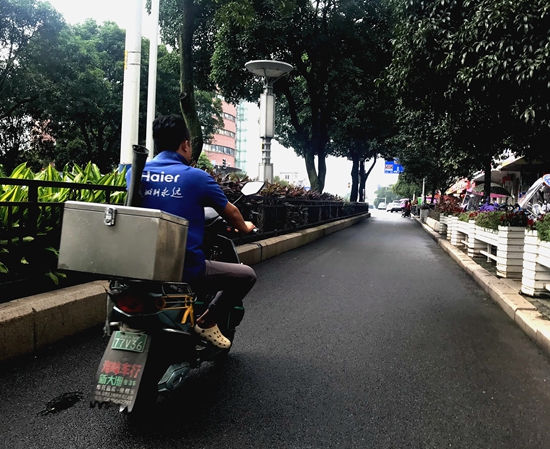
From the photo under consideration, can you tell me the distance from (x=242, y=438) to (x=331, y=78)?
786 inches

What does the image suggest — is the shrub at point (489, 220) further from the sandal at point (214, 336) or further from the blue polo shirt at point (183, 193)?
the blue polo shirt at point (183, 193)

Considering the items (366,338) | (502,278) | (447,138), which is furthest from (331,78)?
(366,338)

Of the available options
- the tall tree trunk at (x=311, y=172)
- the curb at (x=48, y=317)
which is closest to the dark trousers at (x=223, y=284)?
the curb at (x=48, y=317)

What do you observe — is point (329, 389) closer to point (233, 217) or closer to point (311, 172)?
point (233, 217)

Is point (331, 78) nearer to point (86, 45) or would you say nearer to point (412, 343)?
point (86, 45)

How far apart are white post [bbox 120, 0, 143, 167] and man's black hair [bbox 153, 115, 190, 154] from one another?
201 inches

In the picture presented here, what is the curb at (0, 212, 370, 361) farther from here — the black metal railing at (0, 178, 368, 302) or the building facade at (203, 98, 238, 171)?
the building facade at (203, 98, 238, 171)

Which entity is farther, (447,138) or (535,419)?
(447,138)

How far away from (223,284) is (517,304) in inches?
158

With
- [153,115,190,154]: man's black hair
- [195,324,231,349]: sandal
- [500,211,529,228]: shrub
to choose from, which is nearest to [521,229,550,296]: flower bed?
[500,211,529,228]: shrub

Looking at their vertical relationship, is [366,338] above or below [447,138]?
below

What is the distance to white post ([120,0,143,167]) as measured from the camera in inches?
304

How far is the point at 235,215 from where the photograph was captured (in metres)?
2.90

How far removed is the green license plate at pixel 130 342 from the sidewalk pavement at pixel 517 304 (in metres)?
3.49
